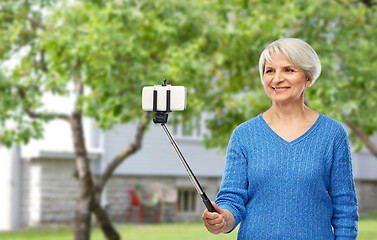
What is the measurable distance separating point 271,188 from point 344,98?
766 centimetres

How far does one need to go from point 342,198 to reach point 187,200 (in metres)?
18.8

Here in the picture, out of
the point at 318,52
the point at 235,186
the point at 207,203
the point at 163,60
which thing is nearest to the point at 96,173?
the point at 163,60

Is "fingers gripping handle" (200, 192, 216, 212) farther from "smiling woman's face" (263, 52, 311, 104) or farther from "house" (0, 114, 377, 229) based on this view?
"house" (0, 114, 377, 229)

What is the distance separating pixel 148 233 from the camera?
1645 centimetres

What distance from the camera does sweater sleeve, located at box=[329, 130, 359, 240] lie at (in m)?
2.90

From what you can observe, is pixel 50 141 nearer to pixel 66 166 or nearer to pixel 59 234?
pixel 66 166

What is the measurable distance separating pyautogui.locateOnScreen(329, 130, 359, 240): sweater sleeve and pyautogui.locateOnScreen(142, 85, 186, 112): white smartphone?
0.77 metres

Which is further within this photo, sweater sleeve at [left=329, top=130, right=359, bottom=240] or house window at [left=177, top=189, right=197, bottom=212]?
house window at [left=177, top=189, right=197, bottom=212]

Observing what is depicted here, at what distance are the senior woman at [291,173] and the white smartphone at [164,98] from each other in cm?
51

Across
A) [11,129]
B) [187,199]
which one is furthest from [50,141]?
[11,129]

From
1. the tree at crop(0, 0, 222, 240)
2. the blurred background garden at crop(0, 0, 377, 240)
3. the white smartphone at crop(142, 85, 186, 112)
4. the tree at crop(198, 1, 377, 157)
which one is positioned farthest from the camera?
the tree at crop(198, 1, 377, 157)

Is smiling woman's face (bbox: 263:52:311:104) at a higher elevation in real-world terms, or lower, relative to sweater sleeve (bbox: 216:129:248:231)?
higher

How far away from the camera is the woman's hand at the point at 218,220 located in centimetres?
272

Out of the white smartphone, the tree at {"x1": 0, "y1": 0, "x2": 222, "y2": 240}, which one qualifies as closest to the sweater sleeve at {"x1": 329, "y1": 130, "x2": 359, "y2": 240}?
the white smartphone
